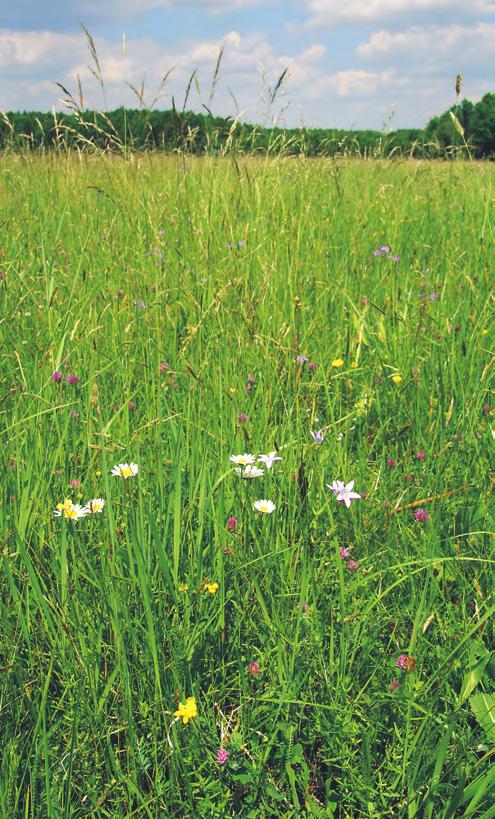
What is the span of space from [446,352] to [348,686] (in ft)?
4.28

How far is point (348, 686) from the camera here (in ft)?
3.49

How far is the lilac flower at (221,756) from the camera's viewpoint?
95 cm

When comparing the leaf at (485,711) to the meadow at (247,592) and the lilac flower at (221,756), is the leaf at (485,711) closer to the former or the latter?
the meadow at (247,592)

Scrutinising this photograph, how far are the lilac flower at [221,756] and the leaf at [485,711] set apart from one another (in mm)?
405

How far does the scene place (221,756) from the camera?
37.8 inches

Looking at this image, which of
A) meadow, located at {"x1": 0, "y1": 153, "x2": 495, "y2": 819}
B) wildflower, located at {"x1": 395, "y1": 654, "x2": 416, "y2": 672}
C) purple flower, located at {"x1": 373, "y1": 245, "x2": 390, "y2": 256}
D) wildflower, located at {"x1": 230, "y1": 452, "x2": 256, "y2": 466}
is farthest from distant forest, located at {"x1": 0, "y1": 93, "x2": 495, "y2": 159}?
wildflower, located at {"x1": 395, "y1": 654, "x2": 416, "y2": 672}

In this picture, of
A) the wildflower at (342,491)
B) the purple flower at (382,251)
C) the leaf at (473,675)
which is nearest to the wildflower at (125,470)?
the wildflower at (342,491)

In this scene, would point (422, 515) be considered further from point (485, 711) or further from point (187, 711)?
point (187, 711)

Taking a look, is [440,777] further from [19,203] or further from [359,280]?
[19,203]

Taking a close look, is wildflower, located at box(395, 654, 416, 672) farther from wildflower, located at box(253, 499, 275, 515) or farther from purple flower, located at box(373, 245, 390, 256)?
purple flower, located at box(373, 245, 390, 256)

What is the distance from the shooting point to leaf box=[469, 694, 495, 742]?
3.25 feet

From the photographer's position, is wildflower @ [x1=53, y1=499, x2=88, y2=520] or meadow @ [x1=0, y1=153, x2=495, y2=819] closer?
meadow @ [x1=0, y1=153, x2=495, y2=819]

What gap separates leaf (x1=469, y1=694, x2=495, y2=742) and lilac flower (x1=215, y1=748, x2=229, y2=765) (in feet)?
1.33

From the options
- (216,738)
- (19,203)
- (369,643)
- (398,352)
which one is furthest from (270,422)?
(19,203)
